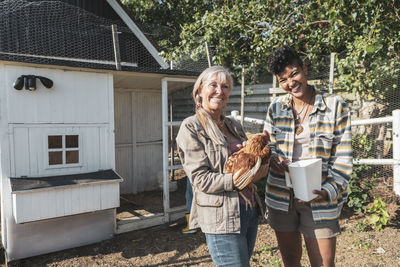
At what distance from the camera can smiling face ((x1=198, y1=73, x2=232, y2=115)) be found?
1744mm

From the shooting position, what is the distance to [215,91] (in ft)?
5.72

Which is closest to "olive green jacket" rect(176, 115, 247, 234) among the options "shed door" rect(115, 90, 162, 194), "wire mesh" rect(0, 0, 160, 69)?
"wire mesh" rect(0, 0, 160, 69)

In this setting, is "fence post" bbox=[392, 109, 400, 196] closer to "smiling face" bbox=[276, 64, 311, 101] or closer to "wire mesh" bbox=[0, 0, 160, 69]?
Result: "smiling face" bbox=[276, 64, 311, 101]

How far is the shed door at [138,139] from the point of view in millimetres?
6332

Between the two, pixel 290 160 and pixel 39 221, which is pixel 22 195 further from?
pixel 290 160

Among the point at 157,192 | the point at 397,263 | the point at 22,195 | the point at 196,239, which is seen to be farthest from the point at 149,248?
the point at 397,263

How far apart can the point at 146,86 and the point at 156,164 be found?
2.03 m

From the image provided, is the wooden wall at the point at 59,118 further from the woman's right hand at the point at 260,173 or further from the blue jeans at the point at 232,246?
the woman's right hand at the point at 260,173

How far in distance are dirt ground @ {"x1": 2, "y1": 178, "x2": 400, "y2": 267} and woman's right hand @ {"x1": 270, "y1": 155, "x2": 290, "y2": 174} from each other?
76.1 inches

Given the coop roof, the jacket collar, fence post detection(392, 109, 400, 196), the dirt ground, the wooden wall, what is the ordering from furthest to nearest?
1. the coop roof
2. fence post detection(392, 109, 400, 196)
3. the wooden wall
4. the dirt ground
5. the jacket collar

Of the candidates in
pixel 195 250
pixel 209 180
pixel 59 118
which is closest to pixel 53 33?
pixel 59 118

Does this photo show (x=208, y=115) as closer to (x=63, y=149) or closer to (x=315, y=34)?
(x=63, y=149)

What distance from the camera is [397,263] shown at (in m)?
3.17

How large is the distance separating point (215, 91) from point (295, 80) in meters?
0.62
